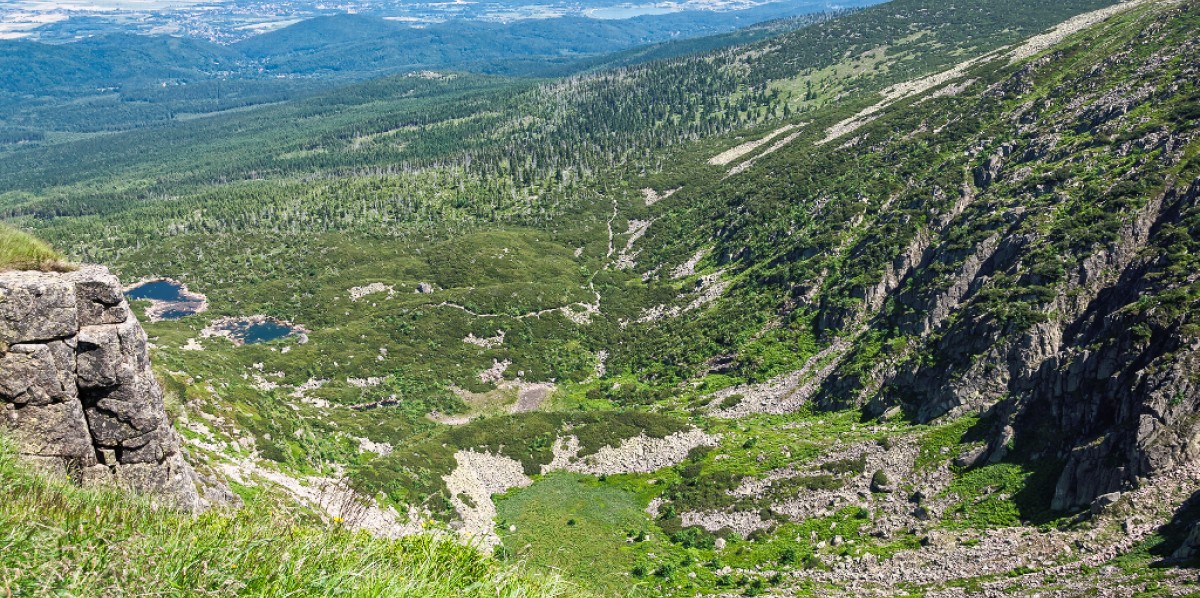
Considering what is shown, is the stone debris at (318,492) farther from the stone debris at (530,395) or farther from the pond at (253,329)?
the pond at (253,329)

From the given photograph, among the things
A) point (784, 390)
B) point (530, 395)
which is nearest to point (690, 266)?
point (530, 395)

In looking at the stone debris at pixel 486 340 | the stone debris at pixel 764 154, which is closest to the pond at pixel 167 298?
the stone debris at pixel 486 340

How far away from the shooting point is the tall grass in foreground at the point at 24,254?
14.8 meters

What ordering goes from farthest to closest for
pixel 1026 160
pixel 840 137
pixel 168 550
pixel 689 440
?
pixel 840 137
pixel 1026 160
pixel 689 440
pixel 168 550

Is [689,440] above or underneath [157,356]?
underneath

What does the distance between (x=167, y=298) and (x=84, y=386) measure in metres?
144

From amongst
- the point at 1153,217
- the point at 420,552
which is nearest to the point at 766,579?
the point at 420,552

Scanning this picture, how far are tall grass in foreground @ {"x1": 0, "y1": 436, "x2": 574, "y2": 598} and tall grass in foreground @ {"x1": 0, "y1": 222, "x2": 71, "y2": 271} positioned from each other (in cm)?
751

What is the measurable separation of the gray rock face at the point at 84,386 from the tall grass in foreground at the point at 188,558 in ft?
17.2

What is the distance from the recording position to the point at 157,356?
63344 mm

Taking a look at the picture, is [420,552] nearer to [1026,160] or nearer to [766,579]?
[766,579]

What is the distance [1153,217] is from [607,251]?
341 feet

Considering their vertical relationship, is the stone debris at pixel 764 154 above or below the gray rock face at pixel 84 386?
below

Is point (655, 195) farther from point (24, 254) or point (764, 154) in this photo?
point (24, 254)
